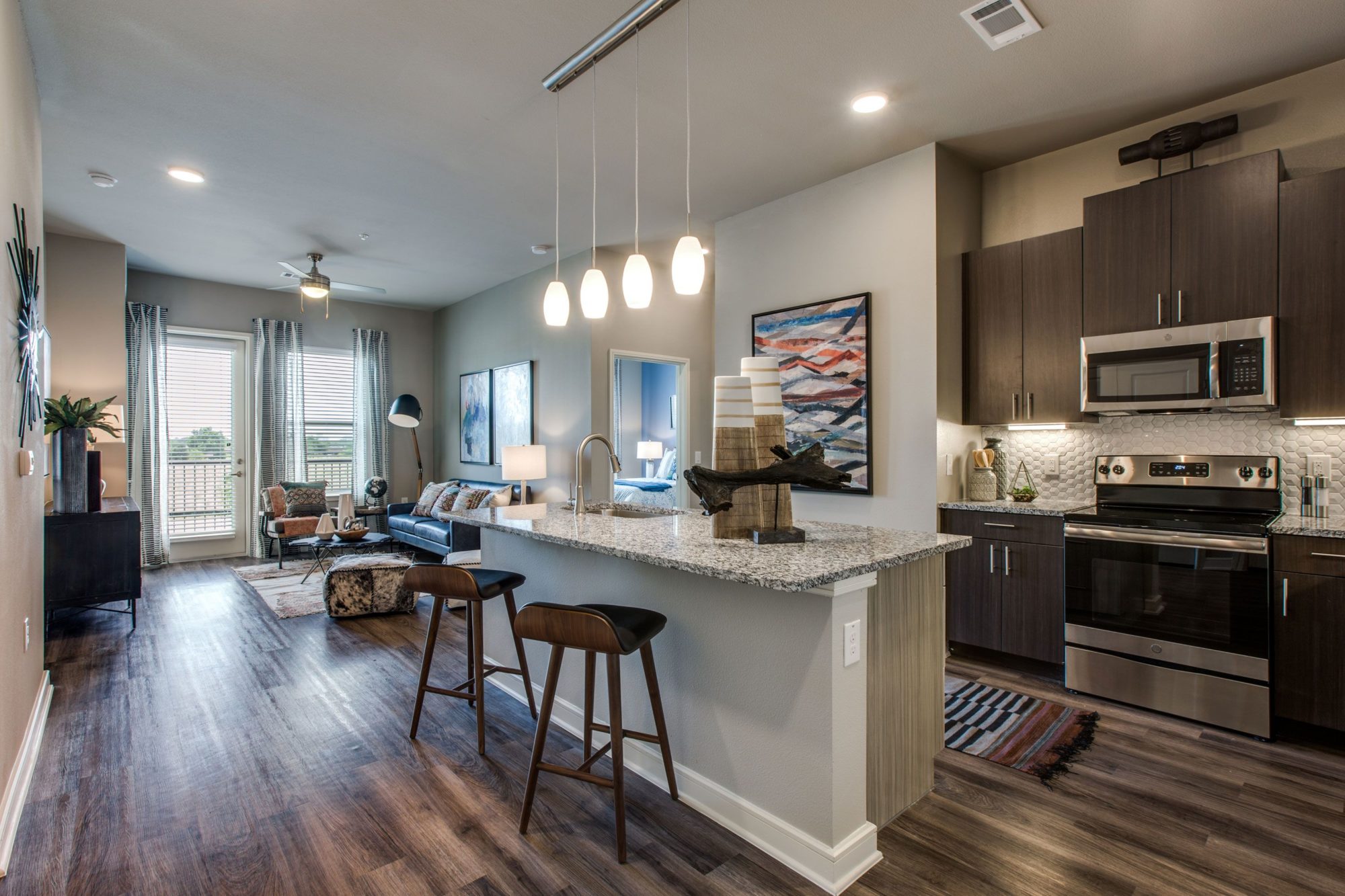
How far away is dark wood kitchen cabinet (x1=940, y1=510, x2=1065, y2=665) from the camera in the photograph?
10.6 ft

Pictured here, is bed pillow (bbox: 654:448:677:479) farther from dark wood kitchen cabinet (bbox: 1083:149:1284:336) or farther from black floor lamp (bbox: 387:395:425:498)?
dark wood kitchen cabinet (bbox: 1083:149:1284:336)

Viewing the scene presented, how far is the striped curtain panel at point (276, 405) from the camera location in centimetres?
692

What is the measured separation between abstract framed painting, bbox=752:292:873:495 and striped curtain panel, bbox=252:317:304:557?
17.8ft

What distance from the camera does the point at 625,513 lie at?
317 centimetres

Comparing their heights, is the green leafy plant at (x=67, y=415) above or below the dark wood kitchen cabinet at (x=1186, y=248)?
below

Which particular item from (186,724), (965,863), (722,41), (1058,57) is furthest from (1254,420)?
(186,724)

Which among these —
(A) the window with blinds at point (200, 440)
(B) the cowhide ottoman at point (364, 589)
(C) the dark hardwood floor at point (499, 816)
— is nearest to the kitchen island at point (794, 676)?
(C) the dark hardwood floor at point (499, 816)

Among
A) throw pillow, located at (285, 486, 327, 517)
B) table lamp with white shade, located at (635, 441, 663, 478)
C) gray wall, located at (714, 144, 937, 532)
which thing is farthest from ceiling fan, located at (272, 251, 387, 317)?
table lamp with white shade, located at (635, 441, 663, 478)

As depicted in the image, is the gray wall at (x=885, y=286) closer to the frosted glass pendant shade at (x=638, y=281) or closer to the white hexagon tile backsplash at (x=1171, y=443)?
the white hexagon tile backsplash at (x=1171, y=443)

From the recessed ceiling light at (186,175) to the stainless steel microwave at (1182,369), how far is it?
517cm

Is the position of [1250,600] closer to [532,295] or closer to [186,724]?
[186,724]

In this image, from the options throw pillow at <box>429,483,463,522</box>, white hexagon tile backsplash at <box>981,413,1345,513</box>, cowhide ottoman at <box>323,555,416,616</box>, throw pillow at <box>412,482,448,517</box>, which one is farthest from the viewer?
throw pillow at <box>412,482,448,517</box>

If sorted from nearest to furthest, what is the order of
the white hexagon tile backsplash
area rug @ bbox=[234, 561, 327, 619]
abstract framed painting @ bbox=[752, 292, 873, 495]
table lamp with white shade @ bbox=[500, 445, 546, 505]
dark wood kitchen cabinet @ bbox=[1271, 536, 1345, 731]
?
dark wood kitchen cabinet @ bbox=[1271, 536, 1345, 731], the white hexagon tile backsplash, abstract framed painting @ bbox=[752, 292, 873, 495], area rug @ bbox=[234, 561, 327, 619], table lamp with white shade @ bbox=[500, 445, 546, 505]

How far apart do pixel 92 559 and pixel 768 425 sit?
4.54 metres
